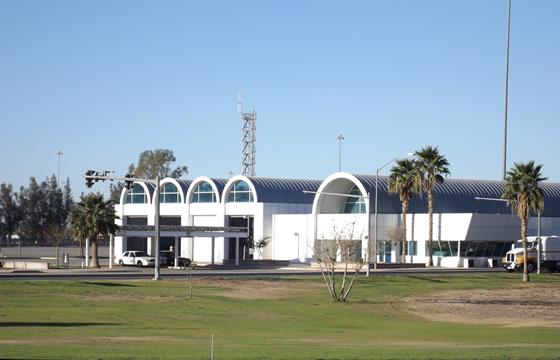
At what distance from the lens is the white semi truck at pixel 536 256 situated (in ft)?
297

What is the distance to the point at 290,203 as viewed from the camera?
114812 mm

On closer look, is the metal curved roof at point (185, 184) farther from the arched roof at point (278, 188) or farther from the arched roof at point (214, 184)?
the arched roof at point (278, 188)

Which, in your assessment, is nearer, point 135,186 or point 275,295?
point 275,295

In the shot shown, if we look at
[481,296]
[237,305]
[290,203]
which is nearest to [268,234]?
[290,203]

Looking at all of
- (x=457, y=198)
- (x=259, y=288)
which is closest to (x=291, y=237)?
(x=457, y=198)

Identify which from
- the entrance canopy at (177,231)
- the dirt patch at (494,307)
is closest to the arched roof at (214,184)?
the entrance canopy at (177,231)

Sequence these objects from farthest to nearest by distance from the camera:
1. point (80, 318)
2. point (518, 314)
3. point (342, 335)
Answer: point (518, 314)
point (80, 318)
point (342, 335)

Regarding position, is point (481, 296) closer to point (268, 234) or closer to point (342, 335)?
point (342, 335)

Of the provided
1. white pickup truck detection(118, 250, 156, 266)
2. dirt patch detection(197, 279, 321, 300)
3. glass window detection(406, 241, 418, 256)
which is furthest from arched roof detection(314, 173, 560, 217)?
dirt patch detection(197, 279, 321, 300)

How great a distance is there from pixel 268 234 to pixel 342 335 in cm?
7287

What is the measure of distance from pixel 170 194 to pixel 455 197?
1269 inches

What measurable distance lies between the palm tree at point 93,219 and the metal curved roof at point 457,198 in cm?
2613

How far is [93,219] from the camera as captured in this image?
307ft

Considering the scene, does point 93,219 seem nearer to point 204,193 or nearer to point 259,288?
point 204,193
